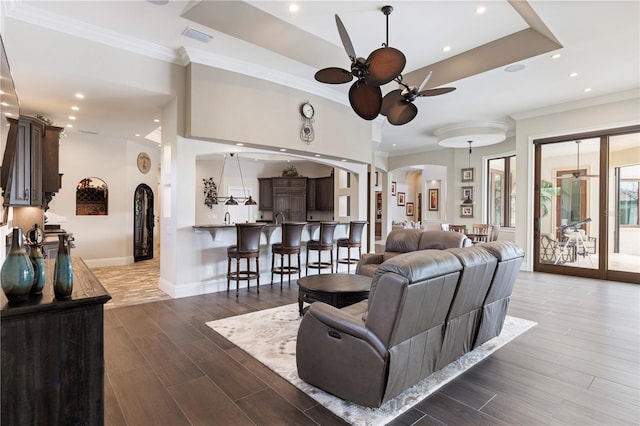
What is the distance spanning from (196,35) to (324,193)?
6449 mm

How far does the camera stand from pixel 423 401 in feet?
7.33

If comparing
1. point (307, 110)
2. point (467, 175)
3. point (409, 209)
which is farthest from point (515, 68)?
point (409, 209)

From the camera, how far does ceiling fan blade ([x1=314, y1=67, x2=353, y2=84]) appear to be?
10.8 ft

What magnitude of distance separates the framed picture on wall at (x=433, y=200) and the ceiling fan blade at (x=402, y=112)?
932cm

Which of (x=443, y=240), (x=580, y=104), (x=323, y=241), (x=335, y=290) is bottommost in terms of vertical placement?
(x=335, y=290)

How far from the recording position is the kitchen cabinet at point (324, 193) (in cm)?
997

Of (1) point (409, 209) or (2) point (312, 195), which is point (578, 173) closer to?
(2) point (312, 195)

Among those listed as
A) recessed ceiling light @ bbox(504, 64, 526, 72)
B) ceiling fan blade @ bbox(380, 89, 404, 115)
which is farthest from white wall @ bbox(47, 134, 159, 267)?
recessed ceiling light @ bbox(504, 64, 526, 72)

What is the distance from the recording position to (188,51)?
452 centimetres

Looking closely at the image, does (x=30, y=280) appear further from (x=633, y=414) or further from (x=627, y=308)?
(x=627, y=308)

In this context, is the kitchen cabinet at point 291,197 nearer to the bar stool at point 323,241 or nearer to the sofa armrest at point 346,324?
the bar stool at point 323,241

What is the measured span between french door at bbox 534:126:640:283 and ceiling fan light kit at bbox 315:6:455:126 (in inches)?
188

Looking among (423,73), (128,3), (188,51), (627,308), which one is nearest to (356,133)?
(423,73)

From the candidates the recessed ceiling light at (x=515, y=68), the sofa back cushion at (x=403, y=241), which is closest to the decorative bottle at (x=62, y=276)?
the sofa back cushion at (x=403, y=241)
